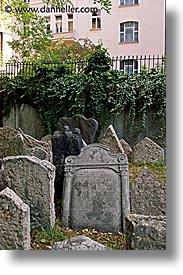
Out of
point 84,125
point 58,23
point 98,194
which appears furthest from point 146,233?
point 84,125

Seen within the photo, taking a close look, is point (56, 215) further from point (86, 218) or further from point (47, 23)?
point (47, 23)

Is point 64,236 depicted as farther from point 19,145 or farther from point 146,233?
point 19,145

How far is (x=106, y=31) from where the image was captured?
1802 mm

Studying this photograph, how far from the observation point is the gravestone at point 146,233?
141 centimetres

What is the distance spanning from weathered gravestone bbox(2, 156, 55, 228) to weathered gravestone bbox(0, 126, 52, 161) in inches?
11.9

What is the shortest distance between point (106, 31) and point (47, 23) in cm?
26

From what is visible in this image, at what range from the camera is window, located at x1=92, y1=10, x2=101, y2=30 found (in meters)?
1.76

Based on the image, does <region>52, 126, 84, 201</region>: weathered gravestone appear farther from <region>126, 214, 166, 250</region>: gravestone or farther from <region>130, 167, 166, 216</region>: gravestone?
<region>126, 214, 166, 250</region>: gravestone

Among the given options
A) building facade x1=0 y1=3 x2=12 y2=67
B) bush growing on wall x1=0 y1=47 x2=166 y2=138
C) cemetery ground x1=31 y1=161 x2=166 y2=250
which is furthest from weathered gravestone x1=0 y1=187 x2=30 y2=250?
bush growing on wall x1=0 y1=47 x2=166 y2=138

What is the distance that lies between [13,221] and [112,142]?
947mm

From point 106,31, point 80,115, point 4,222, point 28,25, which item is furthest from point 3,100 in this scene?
point 4,222

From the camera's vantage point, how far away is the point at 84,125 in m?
2.45

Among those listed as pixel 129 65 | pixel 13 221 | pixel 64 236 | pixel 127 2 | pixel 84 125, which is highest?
pixel 127 2

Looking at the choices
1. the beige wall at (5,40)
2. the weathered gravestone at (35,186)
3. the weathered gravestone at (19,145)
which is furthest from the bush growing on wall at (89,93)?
the weathered gravestone at (35,186)
